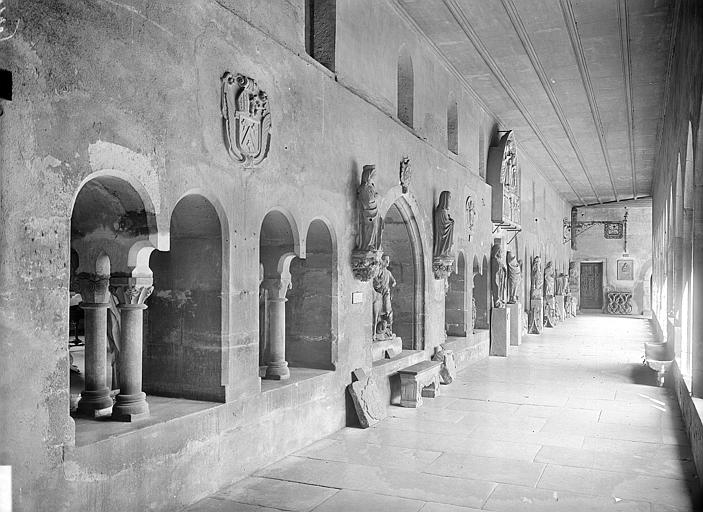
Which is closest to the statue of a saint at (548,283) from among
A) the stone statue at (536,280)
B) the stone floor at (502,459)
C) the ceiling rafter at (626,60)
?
the stone statue at (536,280)

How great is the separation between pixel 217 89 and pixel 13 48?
6.44 ft

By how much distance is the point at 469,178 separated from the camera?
44.0 feet

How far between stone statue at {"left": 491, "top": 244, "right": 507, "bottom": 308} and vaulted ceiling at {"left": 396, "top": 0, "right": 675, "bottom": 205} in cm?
331

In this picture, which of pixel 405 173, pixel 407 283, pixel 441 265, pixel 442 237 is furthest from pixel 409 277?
pixel 405 173

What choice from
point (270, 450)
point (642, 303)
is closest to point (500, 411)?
point (270, 450)

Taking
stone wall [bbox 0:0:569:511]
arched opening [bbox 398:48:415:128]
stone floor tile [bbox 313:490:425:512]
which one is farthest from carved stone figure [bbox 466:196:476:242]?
stone floor tile [bbox 313:490:425:512]

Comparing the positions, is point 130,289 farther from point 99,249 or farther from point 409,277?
point 409,277

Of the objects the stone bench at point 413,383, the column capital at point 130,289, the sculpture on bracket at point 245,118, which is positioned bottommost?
the stone bench at point 413,383

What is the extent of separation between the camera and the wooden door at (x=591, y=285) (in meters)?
34.9

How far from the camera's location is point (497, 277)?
15.3 meters

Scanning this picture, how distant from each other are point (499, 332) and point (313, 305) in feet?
26.8

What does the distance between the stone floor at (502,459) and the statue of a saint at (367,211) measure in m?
2.19

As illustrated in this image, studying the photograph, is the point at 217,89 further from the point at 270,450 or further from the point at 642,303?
the point at 642,303

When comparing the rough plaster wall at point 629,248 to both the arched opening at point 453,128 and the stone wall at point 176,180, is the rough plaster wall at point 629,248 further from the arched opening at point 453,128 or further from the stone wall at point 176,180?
the stone wall at point 176,180
